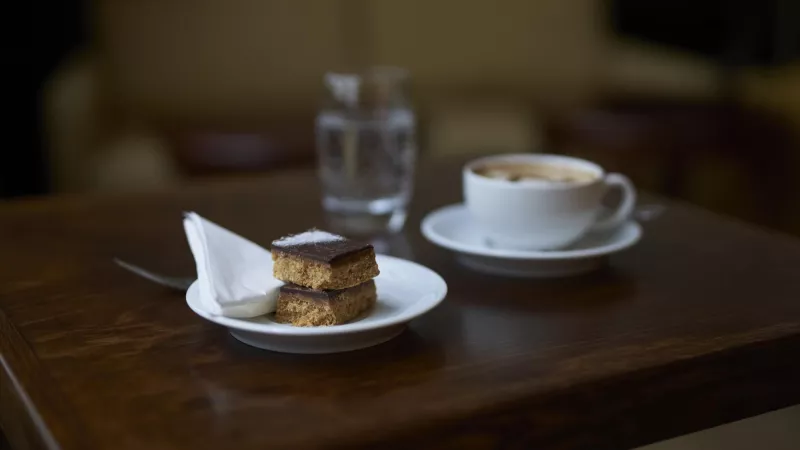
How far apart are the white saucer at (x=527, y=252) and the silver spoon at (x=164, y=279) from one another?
0.75 ft

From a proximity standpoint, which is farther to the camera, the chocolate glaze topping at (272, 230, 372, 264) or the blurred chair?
the blurred chair

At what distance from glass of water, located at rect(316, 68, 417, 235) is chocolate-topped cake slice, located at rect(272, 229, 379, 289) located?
0.38 metres

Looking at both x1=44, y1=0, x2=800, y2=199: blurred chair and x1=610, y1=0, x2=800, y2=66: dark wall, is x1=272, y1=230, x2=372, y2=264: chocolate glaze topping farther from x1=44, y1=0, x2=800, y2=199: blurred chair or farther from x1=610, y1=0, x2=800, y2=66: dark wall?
x1=610, y1=0, x2=800, y2=66: dark wall

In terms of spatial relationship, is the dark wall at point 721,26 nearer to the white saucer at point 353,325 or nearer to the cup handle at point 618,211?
the cup handle at point 618,211

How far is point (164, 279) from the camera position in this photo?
83 cm

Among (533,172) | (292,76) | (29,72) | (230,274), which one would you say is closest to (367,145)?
(533,172)

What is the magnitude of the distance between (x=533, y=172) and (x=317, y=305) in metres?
0.38

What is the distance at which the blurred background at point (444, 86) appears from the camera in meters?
2.16

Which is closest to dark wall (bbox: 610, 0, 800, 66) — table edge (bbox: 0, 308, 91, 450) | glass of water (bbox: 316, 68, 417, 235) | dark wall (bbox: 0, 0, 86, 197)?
dark wall (bbox: 0, 0, 86, 197)

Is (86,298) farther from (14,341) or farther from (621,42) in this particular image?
(621,42)

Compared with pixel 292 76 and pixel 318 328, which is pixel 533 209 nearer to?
pixel 318 328

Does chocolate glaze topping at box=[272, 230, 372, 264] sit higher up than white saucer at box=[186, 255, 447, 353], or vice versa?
chocolate glaze topping at box=[272, 230, 372, 264]

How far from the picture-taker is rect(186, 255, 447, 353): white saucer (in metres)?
0.65

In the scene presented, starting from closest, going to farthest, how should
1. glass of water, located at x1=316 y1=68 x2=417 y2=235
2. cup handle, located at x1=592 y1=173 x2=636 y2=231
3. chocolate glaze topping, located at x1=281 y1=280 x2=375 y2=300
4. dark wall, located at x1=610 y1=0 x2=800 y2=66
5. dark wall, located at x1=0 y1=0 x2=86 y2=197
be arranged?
1. chocolate glaze topping, located at x1=281 y1=280 x2=375 y2=300
2. cup handle, located at x1=592 y1=173 x2=636 y2=231
3. glass of water, located at x1=316 y1=68 x2=417 y2=235
4. dark wall, located at x1=0 y1=0 x2=86 y2=197
5. dark wall, located at x1=610 y1=0 x2=800 y2=66
